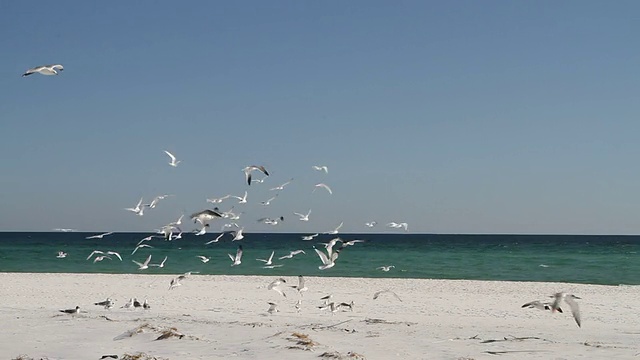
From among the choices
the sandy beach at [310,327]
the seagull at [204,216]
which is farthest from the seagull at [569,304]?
the seagull at [204,216]

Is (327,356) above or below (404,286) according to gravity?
below

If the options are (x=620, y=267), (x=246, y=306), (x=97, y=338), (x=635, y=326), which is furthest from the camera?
(x=620, y=267)

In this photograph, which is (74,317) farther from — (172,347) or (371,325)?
(371,325)

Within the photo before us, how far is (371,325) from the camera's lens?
14914mm

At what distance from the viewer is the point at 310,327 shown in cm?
1438

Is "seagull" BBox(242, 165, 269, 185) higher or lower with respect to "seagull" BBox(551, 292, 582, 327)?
higher

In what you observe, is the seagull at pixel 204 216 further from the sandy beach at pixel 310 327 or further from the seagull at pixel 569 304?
the seagull at pixel 569 304

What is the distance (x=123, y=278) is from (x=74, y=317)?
59.4 feet

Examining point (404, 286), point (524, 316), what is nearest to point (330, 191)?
point (524, 316)

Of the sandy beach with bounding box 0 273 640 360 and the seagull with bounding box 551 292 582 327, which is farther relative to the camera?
the sandy beach with bounding box 0 273 640 360

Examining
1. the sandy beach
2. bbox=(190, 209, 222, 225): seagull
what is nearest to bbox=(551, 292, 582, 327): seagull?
the sandy beach

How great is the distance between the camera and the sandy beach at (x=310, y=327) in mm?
11617

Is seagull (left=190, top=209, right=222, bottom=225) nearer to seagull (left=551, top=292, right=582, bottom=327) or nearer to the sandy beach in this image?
the sandy beach

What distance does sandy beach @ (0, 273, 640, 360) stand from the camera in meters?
11.6
